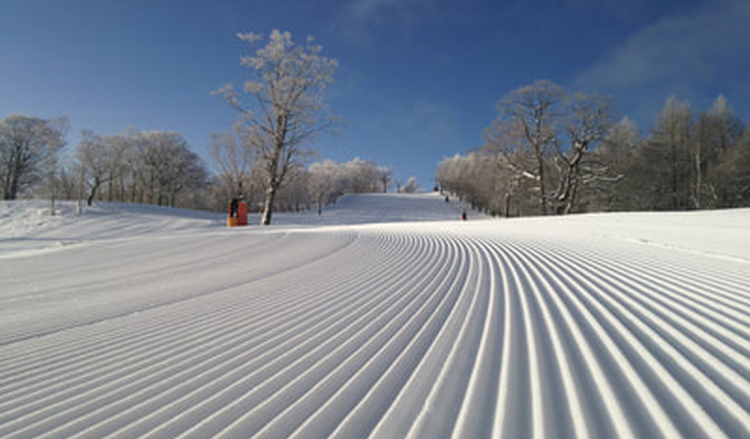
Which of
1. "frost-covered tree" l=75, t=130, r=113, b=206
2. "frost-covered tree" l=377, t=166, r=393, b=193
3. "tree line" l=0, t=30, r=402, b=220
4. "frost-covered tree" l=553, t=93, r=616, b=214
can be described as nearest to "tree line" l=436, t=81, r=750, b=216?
"frost-covered tree" l=553, t=93, r=616, b=214

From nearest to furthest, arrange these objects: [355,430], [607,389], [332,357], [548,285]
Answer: [355,430] → [607,389] → [332,357] → [548,285]

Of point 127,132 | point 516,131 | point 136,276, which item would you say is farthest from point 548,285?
point 127,132

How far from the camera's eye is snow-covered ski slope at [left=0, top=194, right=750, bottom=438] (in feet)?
3.34

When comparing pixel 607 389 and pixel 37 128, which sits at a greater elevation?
pixel 37 128

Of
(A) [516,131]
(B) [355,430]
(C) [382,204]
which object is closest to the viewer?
(B) [355,430]

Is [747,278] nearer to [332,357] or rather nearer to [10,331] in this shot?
[332,357]

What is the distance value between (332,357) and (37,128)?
3210 cm

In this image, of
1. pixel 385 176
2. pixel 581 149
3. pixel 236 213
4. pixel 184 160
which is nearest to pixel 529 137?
pixel 581 149

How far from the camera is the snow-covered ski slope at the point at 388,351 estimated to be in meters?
1.02

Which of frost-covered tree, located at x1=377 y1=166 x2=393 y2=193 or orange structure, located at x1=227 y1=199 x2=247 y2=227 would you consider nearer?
orange structure, located at x1=227 y1=199 x2=247 y2=227

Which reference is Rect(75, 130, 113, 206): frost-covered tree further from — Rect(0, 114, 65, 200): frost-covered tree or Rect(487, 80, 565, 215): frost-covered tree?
Rect(487, 80, 565, 215): frost-covered tree

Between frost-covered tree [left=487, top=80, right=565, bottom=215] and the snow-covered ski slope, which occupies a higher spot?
frost-covered tree [left=487, top=80, right=565, bottom=215]

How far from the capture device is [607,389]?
113 centimetres

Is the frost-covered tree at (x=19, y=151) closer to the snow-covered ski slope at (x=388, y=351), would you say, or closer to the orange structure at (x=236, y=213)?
the orange structure at (x=236, y=213)
